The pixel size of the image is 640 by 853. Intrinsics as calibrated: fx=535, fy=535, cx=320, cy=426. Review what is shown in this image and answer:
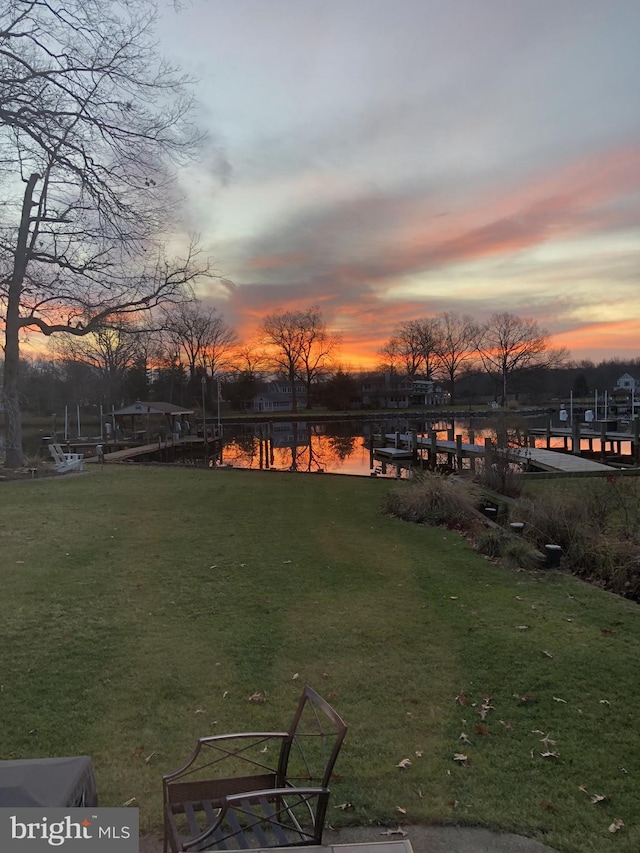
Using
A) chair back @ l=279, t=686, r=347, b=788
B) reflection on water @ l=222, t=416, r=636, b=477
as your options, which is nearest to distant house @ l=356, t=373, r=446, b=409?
reflection on water @ l=222, t=416, r=636, b=477

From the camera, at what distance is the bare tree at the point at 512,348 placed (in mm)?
79938

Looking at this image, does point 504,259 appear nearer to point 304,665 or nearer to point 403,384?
point 304,665

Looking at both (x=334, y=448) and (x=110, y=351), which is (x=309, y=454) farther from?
(x=110, y=351)

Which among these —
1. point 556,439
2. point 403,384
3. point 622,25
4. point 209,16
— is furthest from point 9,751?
point 403,384

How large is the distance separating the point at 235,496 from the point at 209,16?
9548 mm

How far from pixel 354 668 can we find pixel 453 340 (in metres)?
88.1

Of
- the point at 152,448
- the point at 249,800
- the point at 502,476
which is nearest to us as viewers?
the point at 249,800

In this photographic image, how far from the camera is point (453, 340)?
88188 millimetres

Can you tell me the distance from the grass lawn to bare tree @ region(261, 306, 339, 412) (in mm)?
72343

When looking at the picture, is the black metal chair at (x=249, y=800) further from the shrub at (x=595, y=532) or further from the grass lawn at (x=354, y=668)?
the shrub at (x=595, y=532)

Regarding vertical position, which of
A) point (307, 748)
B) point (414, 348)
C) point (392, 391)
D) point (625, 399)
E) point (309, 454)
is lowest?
point (309, 454)

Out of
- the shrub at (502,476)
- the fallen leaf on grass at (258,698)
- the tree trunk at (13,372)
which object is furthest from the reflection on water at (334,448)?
the fallen leaf on grass at (258,698)
